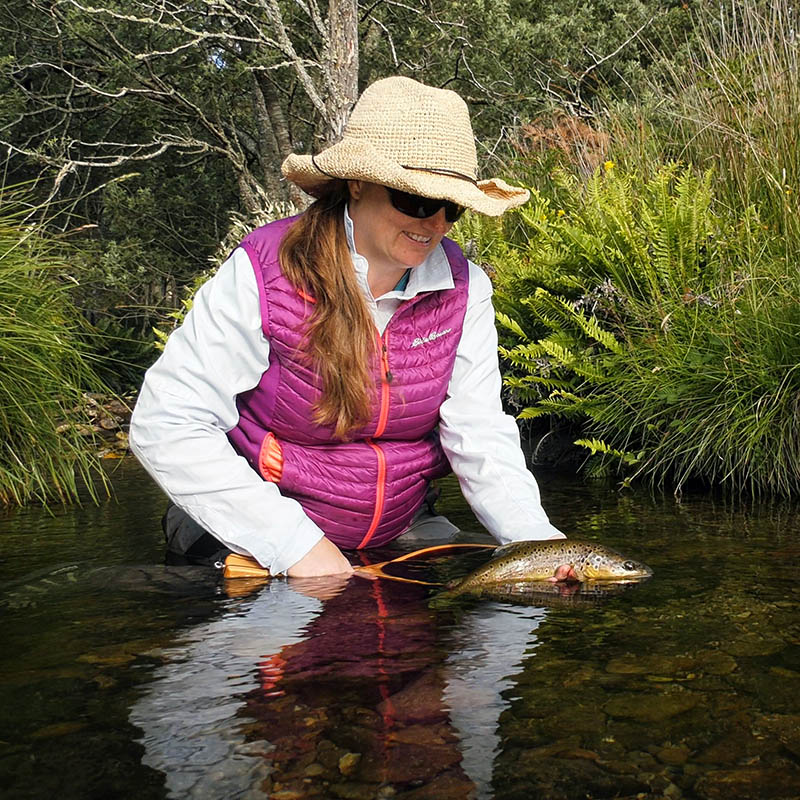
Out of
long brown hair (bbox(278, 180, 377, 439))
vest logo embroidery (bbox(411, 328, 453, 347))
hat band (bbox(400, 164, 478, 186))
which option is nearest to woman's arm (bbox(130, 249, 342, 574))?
long brown hair (bbox(278, 180, 377, 439))

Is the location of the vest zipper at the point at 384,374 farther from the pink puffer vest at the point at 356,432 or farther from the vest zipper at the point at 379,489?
the vest zipper at the point at 379,489

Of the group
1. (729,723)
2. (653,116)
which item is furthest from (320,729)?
(653,116)

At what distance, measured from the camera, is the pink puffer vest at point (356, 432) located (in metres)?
3.87

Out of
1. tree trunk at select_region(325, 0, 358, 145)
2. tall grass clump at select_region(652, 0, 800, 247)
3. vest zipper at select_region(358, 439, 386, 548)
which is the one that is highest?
tree trunk at select_region(325, 0, 358, 145)

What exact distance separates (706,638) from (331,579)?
135 centimetres

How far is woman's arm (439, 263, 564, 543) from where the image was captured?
13.5 feet

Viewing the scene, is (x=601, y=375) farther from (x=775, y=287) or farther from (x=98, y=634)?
(x=98, y=634)

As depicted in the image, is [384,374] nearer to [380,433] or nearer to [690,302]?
[380,433]

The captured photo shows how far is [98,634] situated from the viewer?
3.36 metres

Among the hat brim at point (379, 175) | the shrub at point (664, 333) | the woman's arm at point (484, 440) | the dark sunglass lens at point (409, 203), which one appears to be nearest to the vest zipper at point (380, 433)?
the woman's arm at point (484, 440)

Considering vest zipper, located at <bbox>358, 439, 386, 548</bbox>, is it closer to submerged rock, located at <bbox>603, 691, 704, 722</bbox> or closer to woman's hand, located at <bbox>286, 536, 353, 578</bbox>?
woman's hand, located at <bbox>286, 536, 353, 578</bbox>

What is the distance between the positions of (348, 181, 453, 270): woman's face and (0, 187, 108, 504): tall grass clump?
2.87m

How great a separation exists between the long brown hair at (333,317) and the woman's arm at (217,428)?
19 centimetres

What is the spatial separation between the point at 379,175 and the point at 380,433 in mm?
1038
